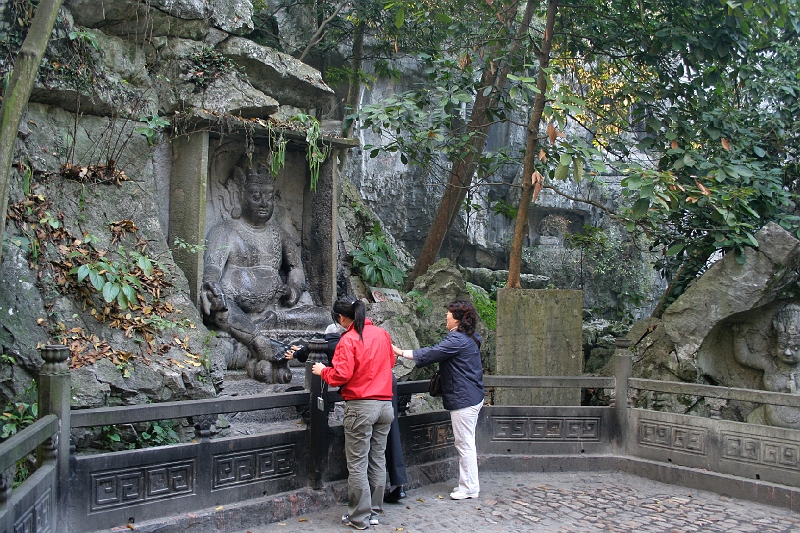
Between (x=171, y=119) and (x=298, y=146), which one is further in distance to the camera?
(x=298, y=146)

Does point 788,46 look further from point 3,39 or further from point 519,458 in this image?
point 3,39

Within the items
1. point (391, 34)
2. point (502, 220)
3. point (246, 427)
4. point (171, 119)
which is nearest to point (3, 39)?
point (171, 119)

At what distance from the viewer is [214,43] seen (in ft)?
26.8

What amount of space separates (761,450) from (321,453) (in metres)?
3.90

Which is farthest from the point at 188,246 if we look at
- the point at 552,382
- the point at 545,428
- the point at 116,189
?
the point at 545,428

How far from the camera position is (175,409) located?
4.72 metres

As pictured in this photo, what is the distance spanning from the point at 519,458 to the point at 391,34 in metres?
8.08

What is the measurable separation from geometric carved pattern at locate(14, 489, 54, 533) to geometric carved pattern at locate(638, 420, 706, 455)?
5.42m

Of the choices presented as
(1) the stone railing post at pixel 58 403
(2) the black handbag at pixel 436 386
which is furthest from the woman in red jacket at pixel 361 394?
(1) the stone railing post at pixel 58 403

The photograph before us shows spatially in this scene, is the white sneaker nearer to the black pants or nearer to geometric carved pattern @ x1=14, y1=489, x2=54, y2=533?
the black pants

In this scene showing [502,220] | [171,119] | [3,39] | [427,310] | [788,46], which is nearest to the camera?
[3,39]

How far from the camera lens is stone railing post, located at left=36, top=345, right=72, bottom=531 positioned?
405cm

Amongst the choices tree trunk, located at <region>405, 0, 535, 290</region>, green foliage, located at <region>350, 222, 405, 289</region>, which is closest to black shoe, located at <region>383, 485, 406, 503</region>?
green foliage, located at <region>350, 222, 405, 289</region>

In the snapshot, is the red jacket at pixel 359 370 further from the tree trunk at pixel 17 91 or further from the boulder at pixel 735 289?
the boulder at pixel 735 289
